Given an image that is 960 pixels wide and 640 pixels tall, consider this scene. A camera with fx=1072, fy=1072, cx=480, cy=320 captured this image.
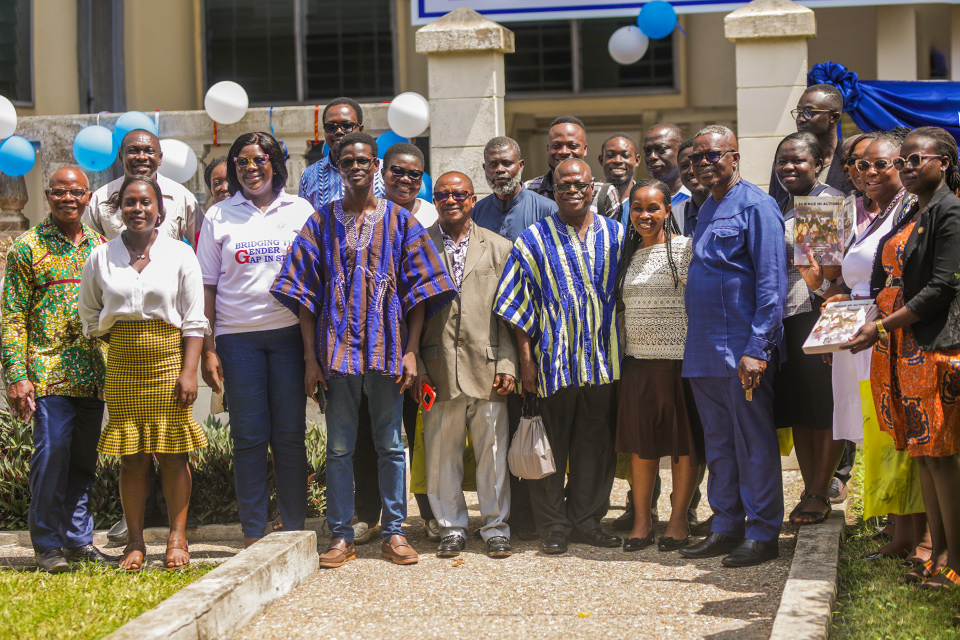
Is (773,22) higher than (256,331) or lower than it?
higher

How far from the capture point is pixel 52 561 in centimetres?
541

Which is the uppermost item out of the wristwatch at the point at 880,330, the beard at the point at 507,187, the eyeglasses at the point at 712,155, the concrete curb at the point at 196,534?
the eyeglasses at the point at 712,155

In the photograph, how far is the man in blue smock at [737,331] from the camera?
17.0ft

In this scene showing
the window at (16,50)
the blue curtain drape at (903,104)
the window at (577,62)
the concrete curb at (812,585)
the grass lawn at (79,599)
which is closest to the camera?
the concrete curb at (812,585)

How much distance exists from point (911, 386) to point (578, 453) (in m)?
1.92

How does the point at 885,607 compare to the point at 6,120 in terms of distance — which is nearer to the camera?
the point at 885,607

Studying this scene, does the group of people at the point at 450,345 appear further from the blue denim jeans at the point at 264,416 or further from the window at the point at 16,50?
the window at the point at 16,50

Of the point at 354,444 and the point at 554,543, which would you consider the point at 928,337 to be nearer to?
the point at 554,543

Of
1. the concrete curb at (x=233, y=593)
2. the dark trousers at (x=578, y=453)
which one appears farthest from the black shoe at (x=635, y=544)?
the concrete curb at (x=233, y=593)

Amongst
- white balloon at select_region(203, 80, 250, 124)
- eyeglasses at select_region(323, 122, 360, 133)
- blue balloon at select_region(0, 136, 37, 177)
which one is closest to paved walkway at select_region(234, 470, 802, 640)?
eyeglasses at select_region(323, 122, 360, 133)

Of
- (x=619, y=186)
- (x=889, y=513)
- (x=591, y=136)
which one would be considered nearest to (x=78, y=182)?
(x=619, y=186)

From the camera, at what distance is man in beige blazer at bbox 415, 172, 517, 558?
5.65 metres

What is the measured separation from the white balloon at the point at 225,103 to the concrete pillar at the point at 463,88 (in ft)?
4.75

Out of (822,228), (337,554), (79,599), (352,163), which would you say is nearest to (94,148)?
(352,163)
